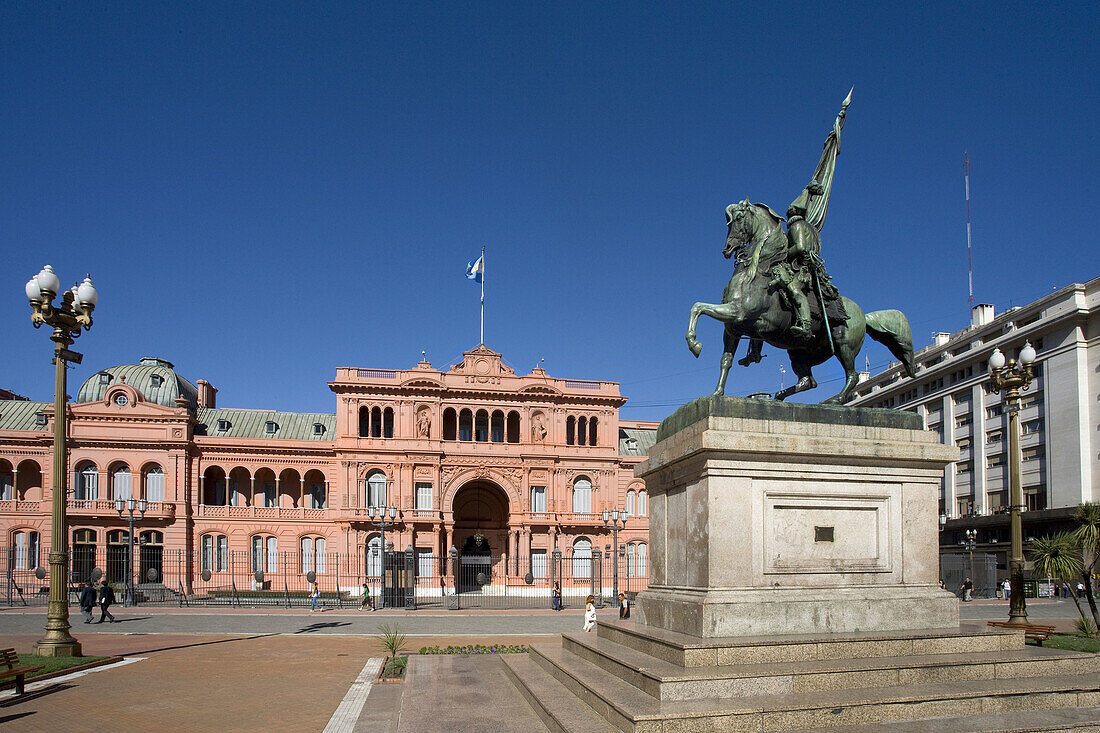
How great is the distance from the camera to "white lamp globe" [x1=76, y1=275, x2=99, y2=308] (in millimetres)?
16016

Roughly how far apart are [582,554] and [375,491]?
13905mm

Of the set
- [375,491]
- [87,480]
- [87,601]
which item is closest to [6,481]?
[87,480]

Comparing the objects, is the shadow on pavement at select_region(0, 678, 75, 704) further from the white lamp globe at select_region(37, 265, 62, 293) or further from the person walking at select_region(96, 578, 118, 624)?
the person walking at select_region(96, 578, 118, 624)

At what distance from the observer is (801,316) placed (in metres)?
9.90

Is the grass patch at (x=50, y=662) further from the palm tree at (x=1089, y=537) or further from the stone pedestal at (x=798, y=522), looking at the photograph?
the palm tree at (x=1089, y=537)

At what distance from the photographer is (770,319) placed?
32.8 feet

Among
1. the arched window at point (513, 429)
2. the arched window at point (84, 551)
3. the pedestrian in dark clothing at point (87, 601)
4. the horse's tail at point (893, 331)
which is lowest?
the arched window at point (84, 551)

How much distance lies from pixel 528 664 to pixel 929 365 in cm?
6395

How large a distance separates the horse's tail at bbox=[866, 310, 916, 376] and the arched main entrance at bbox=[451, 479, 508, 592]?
45.2m

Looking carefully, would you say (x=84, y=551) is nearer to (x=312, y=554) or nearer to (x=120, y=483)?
(x=120, y=483)

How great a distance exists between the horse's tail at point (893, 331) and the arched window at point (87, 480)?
50800 millimetres

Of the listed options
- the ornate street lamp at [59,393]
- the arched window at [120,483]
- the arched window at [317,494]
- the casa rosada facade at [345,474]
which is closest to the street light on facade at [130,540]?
the casa rosada facade at [345,474]

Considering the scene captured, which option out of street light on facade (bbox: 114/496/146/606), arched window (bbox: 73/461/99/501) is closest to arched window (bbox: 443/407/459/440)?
street light on facade (bbox: 114/496/146/606)

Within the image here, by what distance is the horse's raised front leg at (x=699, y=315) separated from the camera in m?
9.66
